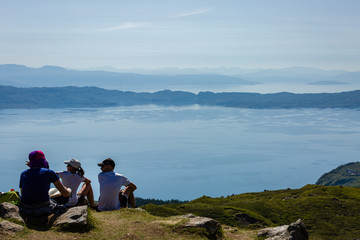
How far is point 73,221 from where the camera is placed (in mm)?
15383

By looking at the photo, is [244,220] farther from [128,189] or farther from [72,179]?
[72,179]

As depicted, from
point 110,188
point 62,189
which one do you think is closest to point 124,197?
point 110,188

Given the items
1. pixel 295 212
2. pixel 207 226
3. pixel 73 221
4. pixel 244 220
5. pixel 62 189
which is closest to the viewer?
pixel 73 221

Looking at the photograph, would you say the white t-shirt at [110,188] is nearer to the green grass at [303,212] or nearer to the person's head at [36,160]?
the person's head at [36,160]

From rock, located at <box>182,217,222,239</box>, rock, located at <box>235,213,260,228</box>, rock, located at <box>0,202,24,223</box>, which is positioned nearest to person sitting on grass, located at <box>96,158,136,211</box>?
rock, located at <box>182,217,222,239</box>

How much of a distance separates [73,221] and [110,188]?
12.2ft

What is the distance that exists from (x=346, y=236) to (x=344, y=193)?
18128mm

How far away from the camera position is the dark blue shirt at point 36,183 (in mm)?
14844

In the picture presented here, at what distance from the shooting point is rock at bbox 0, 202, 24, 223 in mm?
14938

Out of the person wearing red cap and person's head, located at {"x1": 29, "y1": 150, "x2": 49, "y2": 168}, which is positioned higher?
person's head, located at {"x1": 29, "y1": 150, "x2": 49, "y2": 168}

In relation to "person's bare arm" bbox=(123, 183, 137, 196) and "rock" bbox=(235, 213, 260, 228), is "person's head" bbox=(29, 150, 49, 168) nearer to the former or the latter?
"person's bare arm" bbox=(123, 183, 137, 196)

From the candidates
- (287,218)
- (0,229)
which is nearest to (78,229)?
(0,229)

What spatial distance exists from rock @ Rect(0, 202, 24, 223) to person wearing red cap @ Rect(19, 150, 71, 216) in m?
0.32

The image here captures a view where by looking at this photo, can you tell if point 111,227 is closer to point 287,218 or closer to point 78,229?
point 78,229
